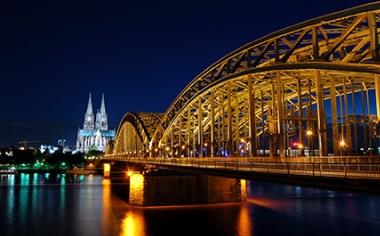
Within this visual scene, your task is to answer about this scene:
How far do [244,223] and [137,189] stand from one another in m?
16.6

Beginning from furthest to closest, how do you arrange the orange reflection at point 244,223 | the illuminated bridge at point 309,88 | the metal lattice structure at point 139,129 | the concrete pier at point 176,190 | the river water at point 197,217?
the metal lattice structure at point 139,129
the concrete pier at point 176,190
the river water at point 197,217
the orange reflection at point 244,223
the illuminated bridge at point 309,88

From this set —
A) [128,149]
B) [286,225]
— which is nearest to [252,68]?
[286,225]

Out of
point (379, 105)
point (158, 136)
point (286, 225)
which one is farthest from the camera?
point (158, 136)

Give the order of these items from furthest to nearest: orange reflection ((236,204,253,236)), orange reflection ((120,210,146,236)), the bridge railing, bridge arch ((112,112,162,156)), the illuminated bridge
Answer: bridge arch ((112,112,162,156)) < orange reflection ((120,210,146,236)) < orange reflection ((236,204,253,236)) < the illuminated bridge < the bridge railing

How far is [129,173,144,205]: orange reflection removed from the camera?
5053 centimetres

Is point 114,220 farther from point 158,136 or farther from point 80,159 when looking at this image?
point 80,159

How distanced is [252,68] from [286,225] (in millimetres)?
14413

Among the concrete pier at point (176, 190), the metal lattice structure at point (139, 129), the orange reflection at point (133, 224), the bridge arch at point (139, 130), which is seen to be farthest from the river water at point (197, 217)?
the metal lattice structure at point (139, 129)

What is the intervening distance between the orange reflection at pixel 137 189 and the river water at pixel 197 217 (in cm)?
138

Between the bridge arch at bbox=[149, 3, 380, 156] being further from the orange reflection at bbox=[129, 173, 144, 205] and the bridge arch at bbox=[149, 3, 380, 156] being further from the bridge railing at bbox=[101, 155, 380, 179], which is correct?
the orange reflection at bbox=[129, 173, 144, 205]

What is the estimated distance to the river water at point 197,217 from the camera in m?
36.2

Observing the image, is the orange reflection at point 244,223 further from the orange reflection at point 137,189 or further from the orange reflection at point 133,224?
the orange reflection at point 137,189

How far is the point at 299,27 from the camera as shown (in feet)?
105

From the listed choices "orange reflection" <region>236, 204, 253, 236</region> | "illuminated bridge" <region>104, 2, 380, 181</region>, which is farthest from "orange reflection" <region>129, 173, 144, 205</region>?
"orange reflection" <region>236, 204, 253, 236</region>
